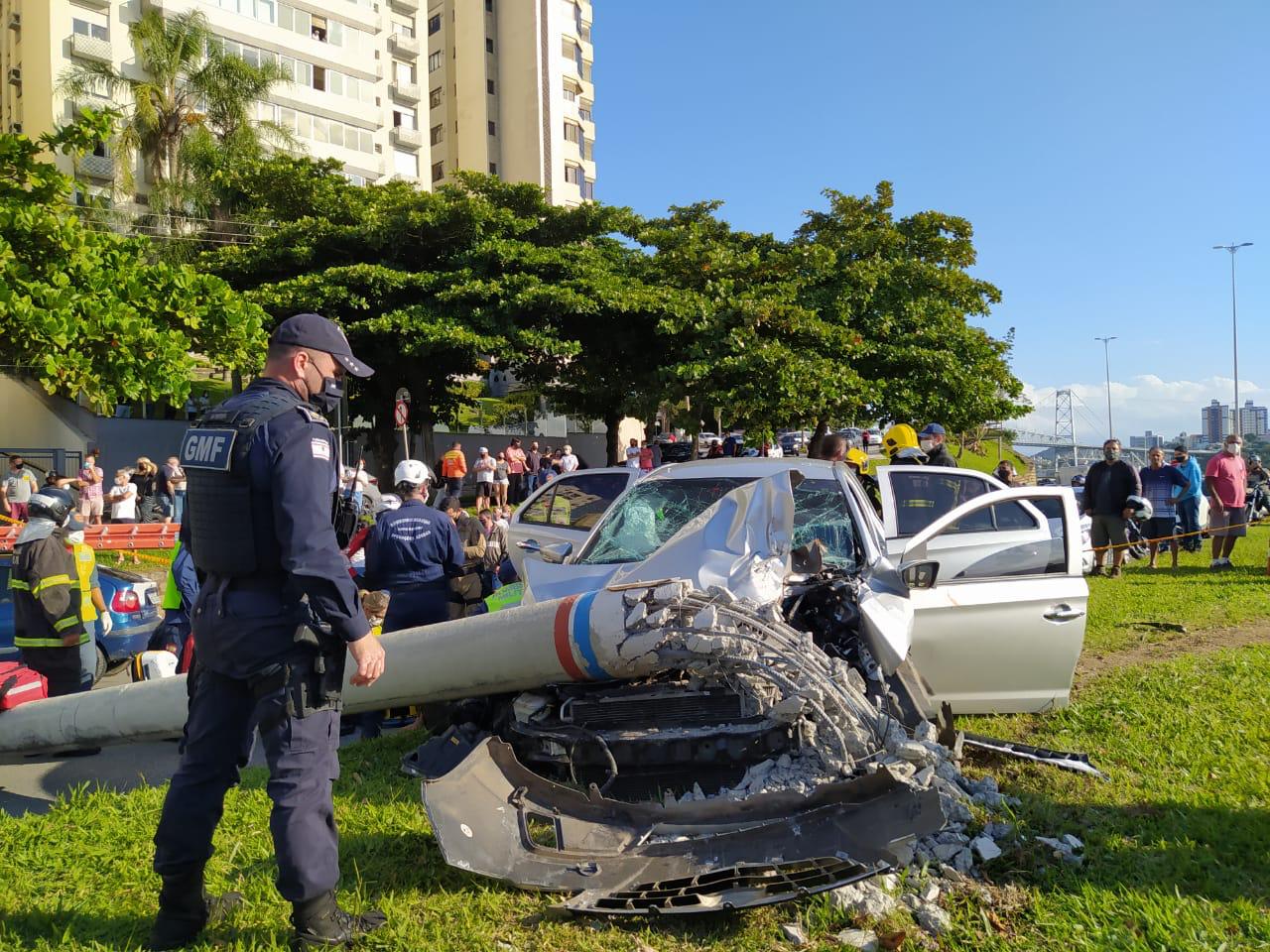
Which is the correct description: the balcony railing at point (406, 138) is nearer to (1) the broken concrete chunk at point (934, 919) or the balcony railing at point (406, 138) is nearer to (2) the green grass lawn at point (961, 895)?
(2) the green grass lawn at point (961, 895)

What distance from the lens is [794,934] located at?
3.03 m

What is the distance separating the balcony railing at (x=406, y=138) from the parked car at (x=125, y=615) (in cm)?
4276

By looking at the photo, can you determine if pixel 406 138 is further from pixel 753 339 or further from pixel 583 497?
pixel 583 497

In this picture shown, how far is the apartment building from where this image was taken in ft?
120

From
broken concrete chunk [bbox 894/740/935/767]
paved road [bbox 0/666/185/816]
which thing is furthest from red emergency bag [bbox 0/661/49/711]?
broken concrete chunk [bbox 894/740/935/767]

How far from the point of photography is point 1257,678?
6078 millimetres

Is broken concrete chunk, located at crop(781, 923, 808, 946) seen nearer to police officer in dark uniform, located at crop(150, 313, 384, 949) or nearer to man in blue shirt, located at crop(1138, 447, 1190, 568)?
police officer in dark uniform, located at crop(150, 313, 384, 949)

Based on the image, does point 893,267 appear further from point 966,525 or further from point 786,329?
point 966,525

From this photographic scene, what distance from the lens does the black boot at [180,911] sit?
9.73 ft

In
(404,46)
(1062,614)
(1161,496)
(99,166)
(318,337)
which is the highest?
(404,46)

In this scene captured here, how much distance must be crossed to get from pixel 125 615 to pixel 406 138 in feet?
143

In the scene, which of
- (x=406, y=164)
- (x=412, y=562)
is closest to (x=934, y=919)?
(x=412, y=562)

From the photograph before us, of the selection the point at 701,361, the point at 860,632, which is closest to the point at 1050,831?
the point at 860,632

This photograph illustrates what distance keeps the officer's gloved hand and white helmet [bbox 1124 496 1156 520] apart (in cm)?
1116
